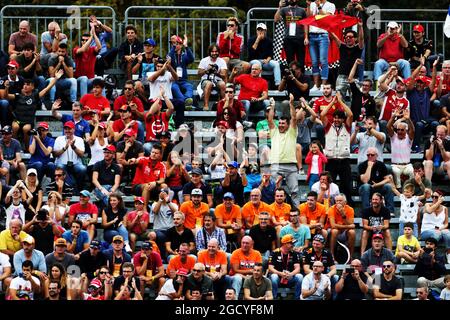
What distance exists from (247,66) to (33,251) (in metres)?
6.25

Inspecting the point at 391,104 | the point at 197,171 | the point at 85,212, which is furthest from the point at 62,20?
the point at 85,212

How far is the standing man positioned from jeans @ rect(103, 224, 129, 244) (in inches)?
112

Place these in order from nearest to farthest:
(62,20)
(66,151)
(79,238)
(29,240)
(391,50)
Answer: (29,240)
(79,238)
(66,151)
(391,50)
(62,20)

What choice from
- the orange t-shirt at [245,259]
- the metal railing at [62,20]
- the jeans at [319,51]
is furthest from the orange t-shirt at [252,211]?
the metal railing at [62,20]

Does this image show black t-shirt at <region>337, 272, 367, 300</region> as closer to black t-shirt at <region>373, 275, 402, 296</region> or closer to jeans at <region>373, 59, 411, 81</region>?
black t-shirt at <region>373, 275, 402, 296</region>

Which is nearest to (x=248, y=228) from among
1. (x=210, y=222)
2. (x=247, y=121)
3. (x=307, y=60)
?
(x=210, y=222)

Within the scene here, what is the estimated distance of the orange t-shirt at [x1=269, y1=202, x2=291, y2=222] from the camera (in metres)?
28.3

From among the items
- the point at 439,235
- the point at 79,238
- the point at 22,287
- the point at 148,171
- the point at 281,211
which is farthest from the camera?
the point at 148,171

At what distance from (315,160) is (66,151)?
412cm

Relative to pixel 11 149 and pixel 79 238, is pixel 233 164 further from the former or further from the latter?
pixel 11 149

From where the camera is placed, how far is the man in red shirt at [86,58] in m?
31.2

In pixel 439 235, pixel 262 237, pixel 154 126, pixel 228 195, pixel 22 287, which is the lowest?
pixel 22 287

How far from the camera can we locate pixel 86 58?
103 feet

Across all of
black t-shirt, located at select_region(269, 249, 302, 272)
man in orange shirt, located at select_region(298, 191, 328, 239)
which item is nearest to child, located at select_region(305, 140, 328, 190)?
man in orange shirt, located at select_region(298, 191, 328, 239)
